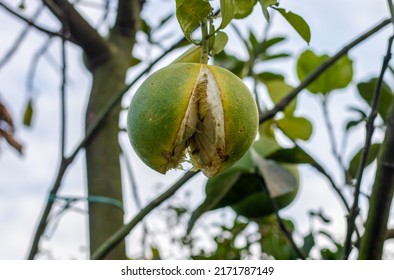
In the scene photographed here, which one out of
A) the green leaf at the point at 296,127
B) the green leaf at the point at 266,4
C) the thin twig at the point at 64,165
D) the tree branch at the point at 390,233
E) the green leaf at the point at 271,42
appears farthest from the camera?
the green leaf at the point at 271,42

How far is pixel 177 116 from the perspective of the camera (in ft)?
1.51

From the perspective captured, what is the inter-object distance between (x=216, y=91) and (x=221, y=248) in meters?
0.79

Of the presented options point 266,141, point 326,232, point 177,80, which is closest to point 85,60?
point 266,141

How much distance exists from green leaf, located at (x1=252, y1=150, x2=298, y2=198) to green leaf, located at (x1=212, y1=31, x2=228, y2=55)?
39 cm

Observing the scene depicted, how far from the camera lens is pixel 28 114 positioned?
4.08 feet

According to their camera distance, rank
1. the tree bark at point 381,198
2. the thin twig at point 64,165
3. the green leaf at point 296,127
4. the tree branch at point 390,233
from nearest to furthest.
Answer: the tree bark at point 381,198 < the tree branch at point 390,233 < the thin twig at point 64,165 < the green leaf at point 296,127

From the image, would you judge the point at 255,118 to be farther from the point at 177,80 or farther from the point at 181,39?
the point at 181,39

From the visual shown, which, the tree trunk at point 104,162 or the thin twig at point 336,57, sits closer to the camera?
the thin twig at point 336,57

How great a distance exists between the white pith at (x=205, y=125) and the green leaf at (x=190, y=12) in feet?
Answer: 0.11

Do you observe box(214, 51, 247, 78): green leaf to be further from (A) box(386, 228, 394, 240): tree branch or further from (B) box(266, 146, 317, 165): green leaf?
(A) box(386, 228, 394, 240): tree branch

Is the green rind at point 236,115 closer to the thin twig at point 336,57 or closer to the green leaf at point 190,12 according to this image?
the green leaf at point 190,12

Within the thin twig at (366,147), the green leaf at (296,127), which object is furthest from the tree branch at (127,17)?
the thin twig at (366,147)

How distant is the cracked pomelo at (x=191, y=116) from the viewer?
1.52ft

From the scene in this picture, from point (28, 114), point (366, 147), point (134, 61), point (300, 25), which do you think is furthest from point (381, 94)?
point (28, 114)
